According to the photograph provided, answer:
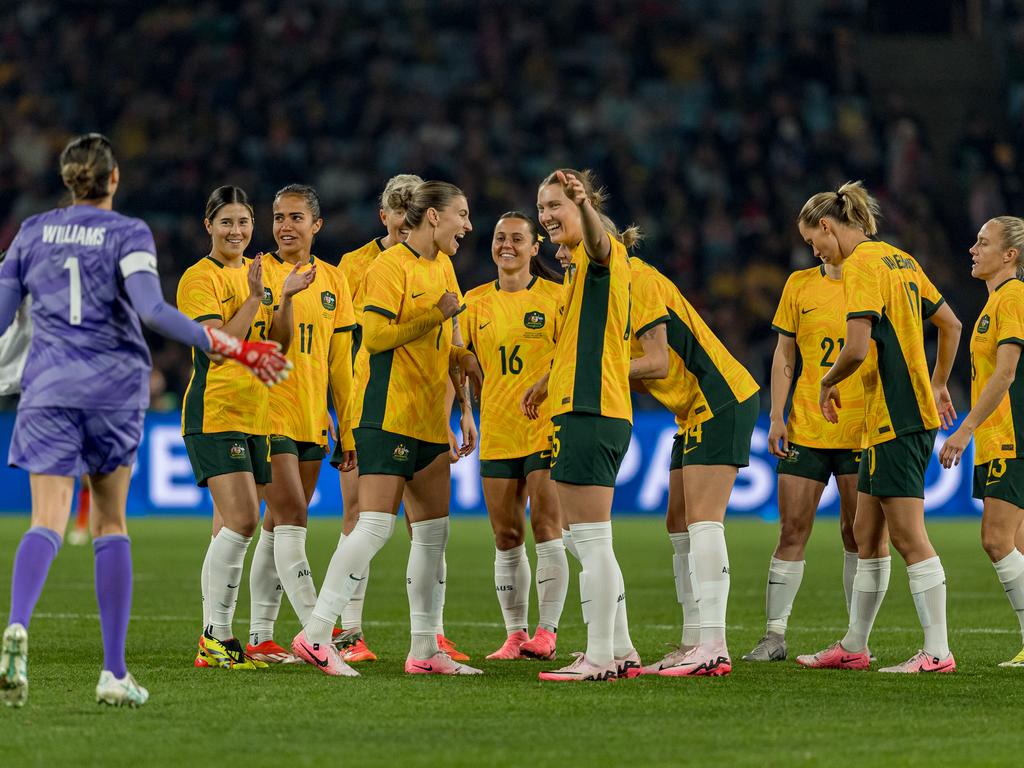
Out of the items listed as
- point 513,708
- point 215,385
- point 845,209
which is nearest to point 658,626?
point 845,209

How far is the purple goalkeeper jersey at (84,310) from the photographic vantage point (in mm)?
6359

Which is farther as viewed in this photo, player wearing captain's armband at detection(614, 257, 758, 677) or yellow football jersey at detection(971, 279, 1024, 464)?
yellow football jersey at detection(971, 279, 1024, 464)

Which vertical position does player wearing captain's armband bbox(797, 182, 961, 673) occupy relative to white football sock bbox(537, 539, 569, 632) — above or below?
above

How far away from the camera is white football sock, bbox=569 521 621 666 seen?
7336 mm

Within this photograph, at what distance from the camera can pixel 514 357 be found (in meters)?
9.12

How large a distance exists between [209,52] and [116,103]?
1.86 m

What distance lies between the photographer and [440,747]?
558 cm

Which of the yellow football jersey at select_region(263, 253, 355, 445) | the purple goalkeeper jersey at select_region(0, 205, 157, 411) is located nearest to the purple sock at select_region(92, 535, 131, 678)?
the purple goalkeeper jersey at select_region(0, 205, 157, 411)

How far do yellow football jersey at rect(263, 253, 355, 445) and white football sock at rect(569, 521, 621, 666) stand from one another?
2.01 m

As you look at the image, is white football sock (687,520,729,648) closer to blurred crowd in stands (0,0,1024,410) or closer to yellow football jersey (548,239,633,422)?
yellow football jersey (548,239,633,422)

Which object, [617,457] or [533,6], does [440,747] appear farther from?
[533,6]

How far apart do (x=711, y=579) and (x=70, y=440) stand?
3216mm

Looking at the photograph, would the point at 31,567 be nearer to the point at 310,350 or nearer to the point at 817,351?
the point at 310,350

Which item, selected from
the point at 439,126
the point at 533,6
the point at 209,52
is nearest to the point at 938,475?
the point at 439,126
